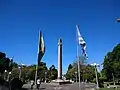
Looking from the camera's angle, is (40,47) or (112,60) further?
(112,60)

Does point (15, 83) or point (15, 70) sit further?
point (15, 70)

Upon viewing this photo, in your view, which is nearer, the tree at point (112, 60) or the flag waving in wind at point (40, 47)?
the flag waving in wind at point (40, 47)

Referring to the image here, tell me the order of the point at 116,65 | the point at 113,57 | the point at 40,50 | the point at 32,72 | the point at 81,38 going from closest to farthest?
the point at 40,50, the point at 81,38, the point at 116,65, the point at 113,57, the point at 32,72

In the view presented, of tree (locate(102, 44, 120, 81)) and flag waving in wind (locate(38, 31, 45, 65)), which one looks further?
tree (locate(102, 44, 120, 81))

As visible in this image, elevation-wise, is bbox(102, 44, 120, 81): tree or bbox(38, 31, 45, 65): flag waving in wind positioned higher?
bbox(102, 44, 120, 81): tree

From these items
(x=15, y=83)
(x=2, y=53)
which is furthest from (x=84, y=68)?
(x=15, y=83)

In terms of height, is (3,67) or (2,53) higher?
(2,53)

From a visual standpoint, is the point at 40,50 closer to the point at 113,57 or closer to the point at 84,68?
the point at 113,57

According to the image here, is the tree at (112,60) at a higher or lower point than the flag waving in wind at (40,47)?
higher

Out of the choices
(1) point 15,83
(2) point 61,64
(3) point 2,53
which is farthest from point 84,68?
(1) point 15,83

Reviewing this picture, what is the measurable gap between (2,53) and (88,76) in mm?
43149

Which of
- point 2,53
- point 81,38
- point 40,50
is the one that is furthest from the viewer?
point 2,53

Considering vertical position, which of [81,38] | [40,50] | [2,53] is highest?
[2,53]

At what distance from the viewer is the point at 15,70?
95.6m
